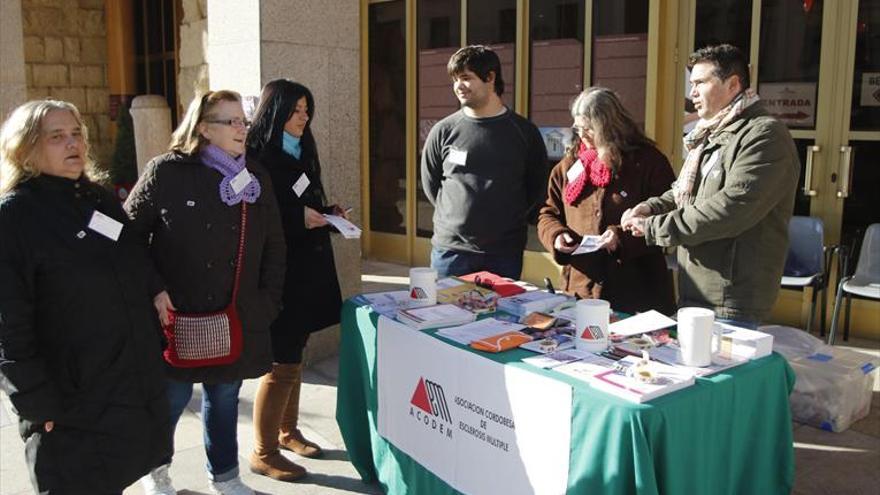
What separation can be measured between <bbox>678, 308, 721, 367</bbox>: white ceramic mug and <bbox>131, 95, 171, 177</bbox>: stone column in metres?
7.03

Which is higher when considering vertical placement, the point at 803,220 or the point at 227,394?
the point at 803,220

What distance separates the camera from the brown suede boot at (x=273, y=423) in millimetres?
3428

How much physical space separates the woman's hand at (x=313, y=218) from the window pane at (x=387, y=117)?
4611 millimetres

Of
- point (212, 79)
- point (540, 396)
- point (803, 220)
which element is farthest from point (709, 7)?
point (540, 396)

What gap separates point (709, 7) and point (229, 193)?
163 inches

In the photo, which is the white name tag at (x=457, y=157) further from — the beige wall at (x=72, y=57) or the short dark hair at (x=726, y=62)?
the beige wall at (x=72, y=57)

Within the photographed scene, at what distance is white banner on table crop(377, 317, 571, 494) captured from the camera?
7.57 ft

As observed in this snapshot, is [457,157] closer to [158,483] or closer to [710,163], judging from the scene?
[710,163]

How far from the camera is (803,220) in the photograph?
209 inches

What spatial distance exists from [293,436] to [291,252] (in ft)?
2.99

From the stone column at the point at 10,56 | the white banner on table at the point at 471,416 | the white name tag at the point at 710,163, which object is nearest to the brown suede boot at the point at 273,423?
the white banner on table at the point at 471,416

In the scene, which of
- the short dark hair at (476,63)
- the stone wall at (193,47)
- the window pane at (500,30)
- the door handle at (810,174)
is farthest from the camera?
the stone wall at (193,47)

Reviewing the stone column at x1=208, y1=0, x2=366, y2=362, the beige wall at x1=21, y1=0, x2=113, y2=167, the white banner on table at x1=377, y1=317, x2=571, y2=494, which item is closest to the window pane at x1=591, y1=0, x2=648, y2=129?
the stone column at x1=208, y1=0, x2=366, y2=362

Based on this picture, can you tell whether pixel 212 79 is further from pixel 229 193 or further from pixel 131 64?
pixel 131 64
